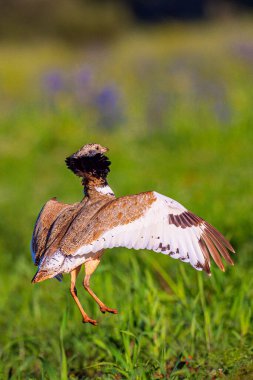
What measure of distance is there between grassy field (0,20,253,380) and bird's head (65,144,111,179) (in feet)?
3.12

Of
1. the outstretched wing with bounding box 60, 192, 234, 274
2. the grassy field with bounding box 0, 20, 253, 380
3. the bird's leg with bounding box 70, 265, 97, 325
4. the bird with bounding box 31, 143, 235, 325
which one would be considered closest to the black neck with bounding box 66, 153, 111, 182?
the bird with bounding box 31, 143, 235, 325

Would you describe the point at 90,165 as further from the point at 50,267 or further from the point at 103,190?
the point at 50,267

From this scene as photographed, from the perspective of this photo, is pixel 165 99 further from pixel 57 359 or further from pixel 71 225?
pixel 71 225

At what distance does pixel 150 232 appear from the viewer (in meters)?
3.37

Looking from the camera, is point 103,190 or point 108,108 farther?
point 108,108

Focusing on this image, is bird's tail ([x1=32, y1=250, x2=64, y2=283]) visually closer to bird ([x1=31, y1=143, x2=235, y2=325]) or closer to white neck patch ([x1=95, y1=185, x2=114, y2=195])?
bird ([x1=31, y1=143, x2=235, y2=325])

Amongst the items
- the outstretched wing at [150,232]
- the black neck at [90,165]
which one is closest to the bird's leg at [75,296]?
the outstretched wing at [150,232]

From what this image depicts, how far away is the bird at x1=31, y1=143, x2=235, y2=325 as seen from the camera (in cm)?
328

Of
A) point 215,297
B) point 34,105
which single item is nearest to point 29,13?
point 34,105

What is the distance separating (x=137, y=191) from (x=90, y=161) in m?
4.41

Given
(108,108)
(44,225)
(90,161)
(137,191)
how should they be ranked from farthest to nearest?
1. (108,108)
2. (137,191)
3. (44,225)
4. (90,161)

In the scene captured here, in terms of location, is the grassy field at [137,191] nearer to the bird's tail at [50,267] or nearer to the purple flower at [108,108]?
the purple flower at [108,108]

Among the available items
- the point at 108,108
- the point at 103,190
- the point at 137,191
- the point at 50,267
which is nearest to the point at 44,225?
the point at 103,190

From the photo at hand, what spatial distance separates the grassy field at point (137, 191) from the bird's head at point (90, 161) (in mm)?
950
